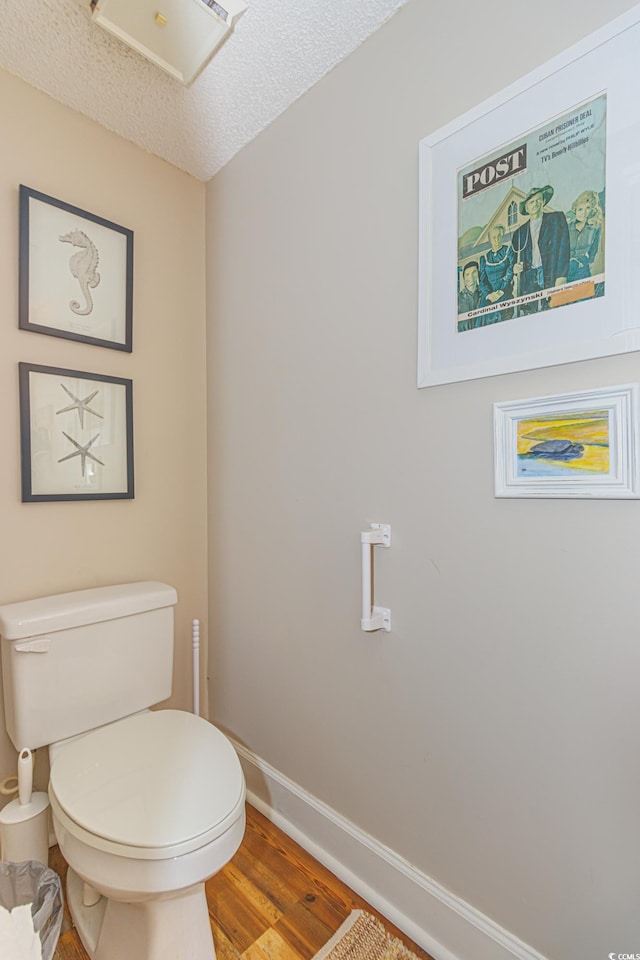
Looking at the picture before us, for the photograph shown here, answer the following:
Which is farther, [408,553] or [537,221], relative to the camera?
[408,553]

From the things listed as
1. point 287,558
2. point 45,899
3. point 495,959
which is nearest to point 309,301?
point 287,558

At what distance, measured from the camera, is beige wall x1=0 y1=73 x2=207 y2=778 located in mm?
1392

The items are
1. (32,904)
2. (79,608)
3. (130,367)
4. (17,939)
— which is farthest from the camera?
(130,367)

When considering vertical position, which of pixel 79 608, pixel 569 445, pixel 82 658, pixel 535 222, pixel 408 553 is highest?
pixel 535 222

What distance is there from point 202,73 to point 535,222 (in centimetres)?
114

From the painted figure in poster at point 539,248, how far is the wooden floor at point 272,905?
5.10 ft

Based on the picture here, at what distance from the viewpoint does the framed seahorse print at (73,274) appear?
1408mm

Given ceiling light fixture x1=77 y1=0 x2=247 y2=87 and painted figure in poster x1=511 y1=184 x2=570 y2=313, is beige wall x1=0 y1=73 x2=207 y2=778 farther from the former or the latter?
painted figure in poster x1=511 y1=184 x2=570 y2=313

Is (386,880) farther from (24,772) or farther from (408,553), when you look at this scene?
(24,772)

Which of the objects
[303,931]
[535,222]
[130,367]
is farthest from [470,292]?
[303,931]

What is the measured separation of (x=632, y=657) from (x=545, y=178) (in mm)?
944

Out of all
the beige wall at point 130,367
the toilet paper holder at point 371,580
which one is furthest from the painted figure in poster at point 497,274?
the beige wall at point 130,367

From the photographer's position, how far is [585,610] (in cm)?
89

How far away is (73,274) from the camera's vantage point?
1.50 m
